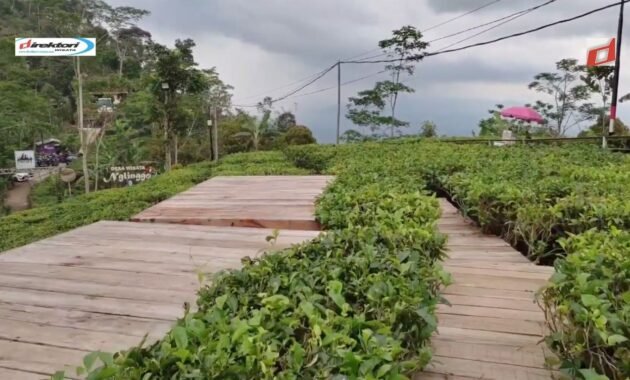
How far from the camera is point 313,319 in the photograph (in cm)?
106

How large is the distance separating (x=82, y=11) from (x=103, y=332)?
34.0 metres

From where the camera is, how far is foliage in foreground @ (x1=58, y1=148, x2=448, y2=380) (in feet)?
2.99

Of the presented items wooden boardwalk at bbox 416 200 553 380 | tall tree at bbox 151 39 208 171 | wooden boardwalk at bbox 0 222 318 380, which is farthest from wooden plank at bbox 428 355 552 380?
tall tree at bbox 151 39 208 171

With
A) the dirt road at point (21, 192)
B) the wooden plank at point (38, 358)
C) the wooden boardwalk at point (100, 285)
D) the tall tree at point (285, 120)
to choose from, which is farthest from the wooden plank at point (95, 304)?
the dirt road at point (21, 192)

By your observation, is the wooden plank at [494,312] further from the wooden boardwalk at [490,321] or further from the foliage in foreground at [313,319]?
the foliage in foreground at [313,319]

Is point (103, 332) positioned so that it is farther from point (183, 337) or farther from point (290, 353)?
point (290, 353)

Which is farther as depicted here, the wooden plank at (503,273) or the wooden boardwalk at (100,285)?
the wooden plank at (503,273)

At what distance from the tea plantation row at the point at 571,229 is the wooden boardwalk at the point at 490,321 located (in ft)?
0.36

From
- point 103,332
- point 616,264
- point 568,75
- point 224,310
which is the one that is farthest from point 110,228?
point 568,75

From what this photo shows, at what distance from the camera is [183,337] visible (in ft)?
3.13

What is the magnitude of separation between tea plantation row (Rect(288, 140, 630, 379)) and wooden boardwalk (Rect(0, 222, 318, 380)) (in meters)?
1.08

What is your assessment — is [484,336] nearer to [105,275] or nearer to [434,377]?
[434,377]

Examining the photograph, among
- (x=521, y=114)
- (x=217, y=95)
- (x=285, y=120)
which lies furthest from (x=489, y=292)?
(x=217, y=95)

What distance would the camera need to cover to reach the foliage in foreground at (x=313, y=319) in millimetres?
913
